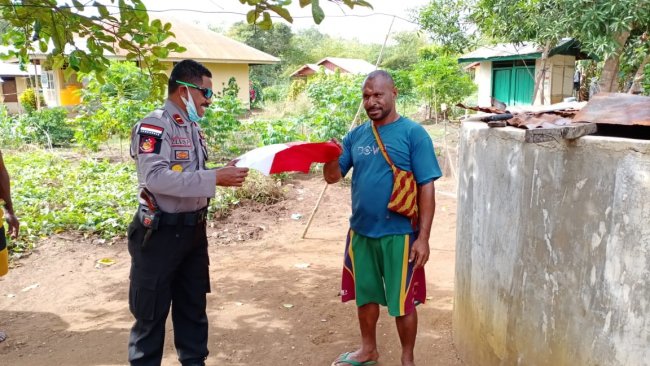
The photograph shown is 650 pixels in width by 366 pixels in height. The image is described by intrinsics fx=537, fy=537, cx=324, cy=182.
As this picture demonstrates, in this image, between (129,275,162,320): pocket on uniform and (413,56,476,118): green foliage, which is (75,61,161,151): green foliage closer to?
(129,275,162,320): pocket on uniform

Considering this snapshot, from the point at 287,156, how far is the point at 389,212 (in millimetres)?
681

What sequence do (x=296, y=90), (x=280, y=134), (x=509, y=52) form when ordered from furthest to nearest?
(x=296, y=90), (x=509, y=52), (x=280, y=134)

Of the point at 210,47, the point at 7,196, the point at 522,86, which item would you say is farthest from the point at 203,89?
the point at 210,47

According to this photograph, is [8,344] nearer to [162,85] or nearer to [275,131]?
[162,85]

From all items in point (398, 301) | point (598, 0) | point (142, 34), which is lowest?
point (398, 301)

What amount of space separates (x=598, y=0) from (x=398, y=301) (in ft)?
17.5

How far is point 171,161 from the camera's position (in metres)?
2.85

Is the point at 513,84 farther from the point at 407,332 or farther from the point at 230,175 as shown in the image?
the point at 230,175

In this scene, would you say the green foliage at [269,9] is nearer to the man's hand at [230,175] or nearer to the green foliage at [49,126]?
the man's hand at [230,175]

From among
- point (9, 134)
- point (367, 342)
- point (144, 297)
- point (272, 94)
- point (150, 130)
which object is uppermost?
point (272, 94)

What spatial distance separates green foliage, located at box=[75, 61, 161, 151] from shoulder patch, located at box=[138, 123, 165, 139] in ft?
25.1

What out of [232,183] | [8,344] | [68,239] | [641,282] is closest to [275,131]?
[68,239]

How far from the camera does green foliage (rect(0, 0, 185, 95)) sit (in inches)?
157

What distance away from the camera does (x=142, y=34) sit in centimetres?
466
